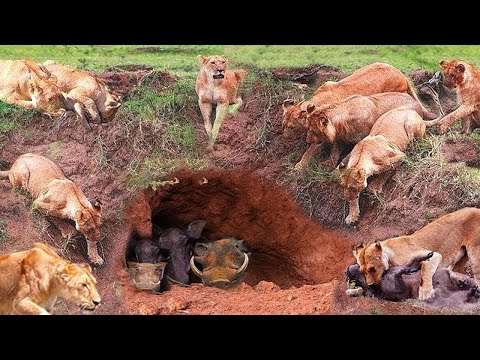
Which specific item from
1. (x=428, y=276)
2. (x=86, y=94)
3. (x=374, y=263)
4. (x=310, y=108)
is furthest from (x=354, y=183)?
(x=86, y=94)

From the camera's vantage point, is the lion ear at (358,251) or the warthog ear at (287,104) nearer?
the lion ear at (358,251)

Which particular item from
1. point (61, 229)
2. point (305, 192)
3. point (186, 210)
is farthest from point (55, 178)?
point (305, 192)

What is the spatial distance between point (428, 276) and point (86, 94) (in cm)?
570

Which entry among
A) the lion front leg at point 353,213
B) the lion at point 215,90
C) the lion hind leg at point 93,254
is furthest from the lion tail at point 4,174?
the lion front leg at point 353,213

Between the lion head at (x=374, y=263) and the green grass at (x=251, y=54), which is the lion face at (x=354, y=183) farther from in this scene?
the green grass at (x=251, y=54)

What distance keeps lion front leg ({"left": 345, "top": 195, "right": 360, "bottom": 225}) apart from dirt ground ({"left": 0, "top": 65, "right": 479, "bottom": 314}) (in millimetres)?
104

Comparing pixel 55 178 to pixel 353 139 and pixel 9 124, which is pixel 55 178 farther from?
pixel 353 139

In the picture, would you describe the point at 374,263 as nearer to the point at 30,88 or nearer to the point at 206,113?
the point at 206,113

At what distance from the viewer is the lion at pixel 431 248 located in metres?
17.1

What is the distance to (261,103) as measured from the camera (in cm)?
1909

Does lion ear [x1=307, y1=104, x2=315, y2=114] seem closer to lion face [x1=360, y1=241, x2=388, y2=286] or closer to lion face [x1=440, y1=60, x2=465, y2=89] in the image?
lion face [x1=440, y1=60, x2=465, y2=89]

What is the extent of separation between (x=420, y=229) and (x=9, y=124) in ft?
20.2

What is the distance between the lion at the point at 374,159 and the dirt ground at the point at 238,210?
0.20m

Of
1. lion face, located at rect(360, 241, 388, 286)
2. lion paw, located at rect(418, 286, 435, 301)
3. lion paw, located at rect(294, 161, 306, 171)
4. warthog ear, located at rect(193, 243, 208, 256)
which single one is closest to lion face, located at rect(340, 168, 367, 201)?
lion paw, located at rect(294, 161, 306, 171)
